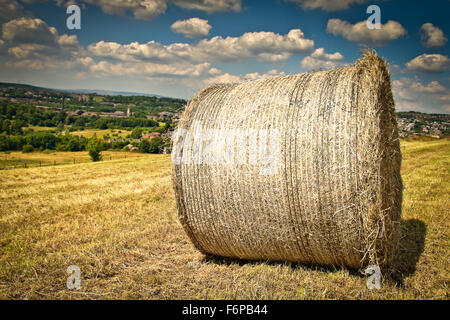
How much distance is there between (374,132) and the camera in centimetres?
385

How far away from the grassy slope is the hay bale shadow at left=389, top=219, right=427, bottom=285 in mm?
17

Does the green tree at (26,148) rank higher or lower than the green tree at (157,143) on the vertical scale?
lower

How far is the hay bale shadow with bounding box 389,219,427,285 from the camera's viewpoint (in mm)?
4652

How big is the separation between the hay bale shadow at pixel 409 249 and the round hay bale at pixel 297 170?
0.44 metres

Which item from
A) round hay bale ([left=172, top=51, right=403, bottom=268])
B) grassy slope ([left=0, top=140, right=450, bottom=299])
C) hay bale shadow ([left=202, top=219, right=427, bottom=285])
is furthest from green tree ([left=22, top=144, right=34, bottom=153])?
hay bale shadow ([left=202, top=219, right=427, bottom=285])

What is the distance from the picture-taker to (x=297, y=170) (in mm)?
4211

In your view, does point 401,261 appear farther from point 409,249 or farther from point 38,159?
point 38,159

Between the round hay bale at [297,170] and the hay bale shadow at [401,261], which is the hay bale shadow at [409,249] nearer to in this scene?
the hay bale shadow at [401,261]

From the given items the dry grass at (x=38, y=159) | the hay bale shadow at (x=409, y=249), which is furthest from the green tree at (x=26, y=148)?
the hay bale shadow at (x=409, y=249)

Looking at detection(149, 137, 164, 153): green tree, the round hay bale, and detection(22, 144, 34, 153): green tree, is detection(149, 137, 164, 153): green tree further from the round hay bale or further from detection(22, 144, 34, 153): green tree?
detection(22, 144, 34, 153): green tree

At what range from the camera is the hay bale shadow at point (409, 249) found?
4652 millimetres
